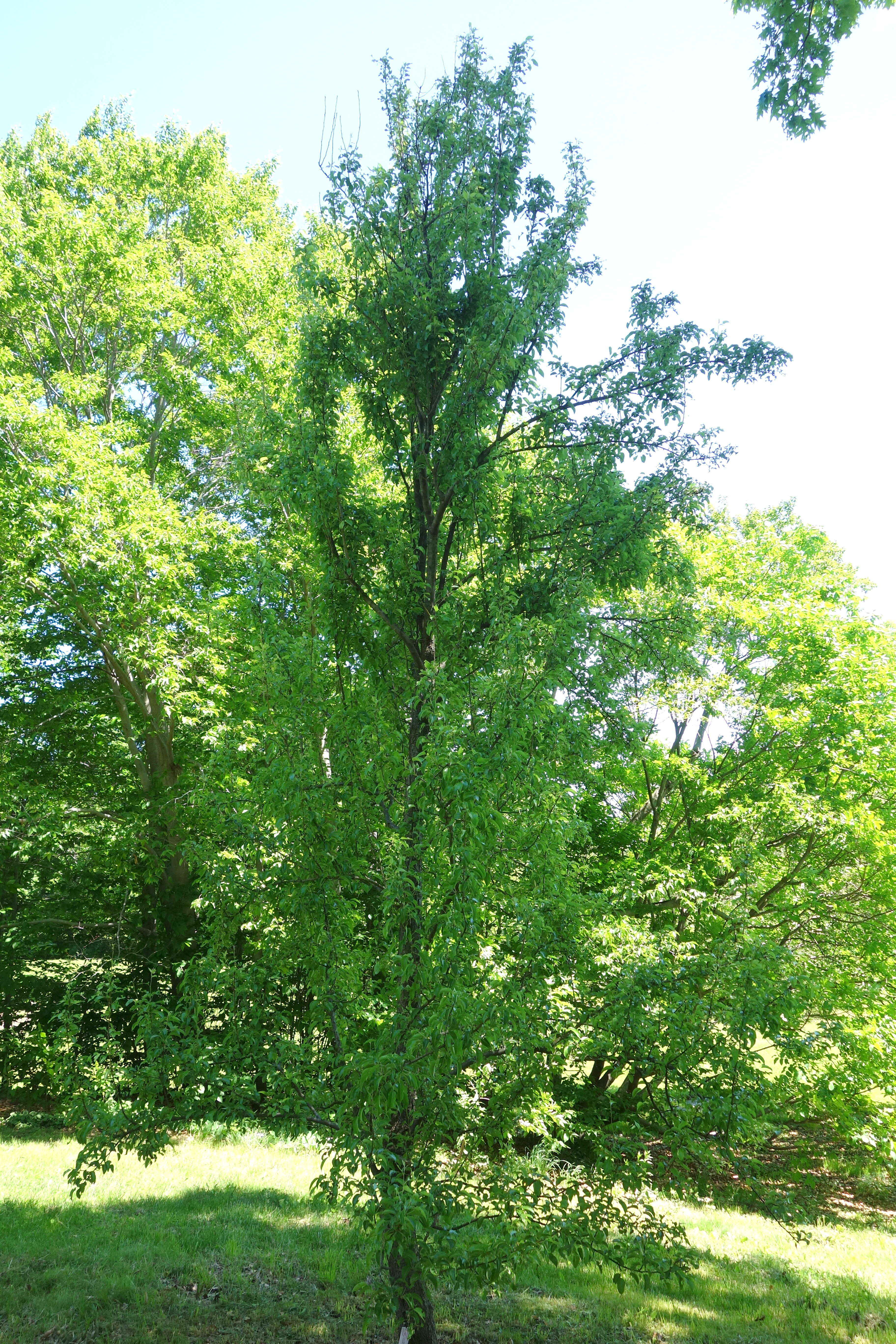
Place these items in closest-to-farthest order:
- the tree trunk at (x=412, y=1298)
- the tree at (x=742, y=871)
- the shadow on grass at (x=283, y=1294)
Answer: the tree trunk at (x=412, y=1298)
the tree at (x=742, y=871)
the shadow on grass at (x=283, y=1294)

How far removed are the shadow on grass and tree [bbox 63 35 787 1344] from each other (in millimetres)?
1194

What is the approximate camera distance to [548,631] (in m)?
4.76

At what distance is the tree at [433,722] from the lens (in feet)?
14.4

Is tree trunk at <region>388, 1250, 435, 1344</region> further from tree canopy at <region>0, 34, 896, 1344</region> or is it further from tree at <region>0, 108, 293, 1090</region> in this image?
tree at <region>0, 108, 293, 1090</region>

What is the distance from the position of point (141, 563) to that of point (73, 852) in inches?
257

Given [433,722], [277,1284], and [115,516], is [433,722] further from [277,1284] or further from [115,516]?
[115,516]

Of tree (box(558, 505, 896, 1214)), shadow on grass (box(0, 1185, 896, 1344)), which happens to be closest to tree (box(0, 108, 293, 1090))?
shadow on grass (box(0, 1185, 896, 1344))

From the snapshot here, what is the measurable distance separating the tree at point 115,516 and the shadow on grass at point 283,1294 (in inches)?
198

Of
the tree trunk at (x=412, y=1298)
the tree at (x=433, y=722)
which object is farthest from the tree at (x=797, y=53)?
the tree trunk at (x=412, y=1298)

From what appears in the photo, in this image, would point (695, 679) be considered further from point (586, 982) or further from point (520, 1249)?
point (520, 1249)

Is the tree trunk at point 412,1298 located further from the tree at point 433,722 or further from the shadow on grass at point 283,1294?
the shadow on grass at point 283,1294

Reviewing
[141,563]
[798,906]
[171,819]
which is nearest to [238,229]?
[141,563]

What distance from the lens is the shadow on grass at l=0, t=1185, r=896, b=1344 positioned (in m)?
5.90

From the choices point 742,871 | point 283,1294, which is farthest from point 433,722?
point 283,1294
